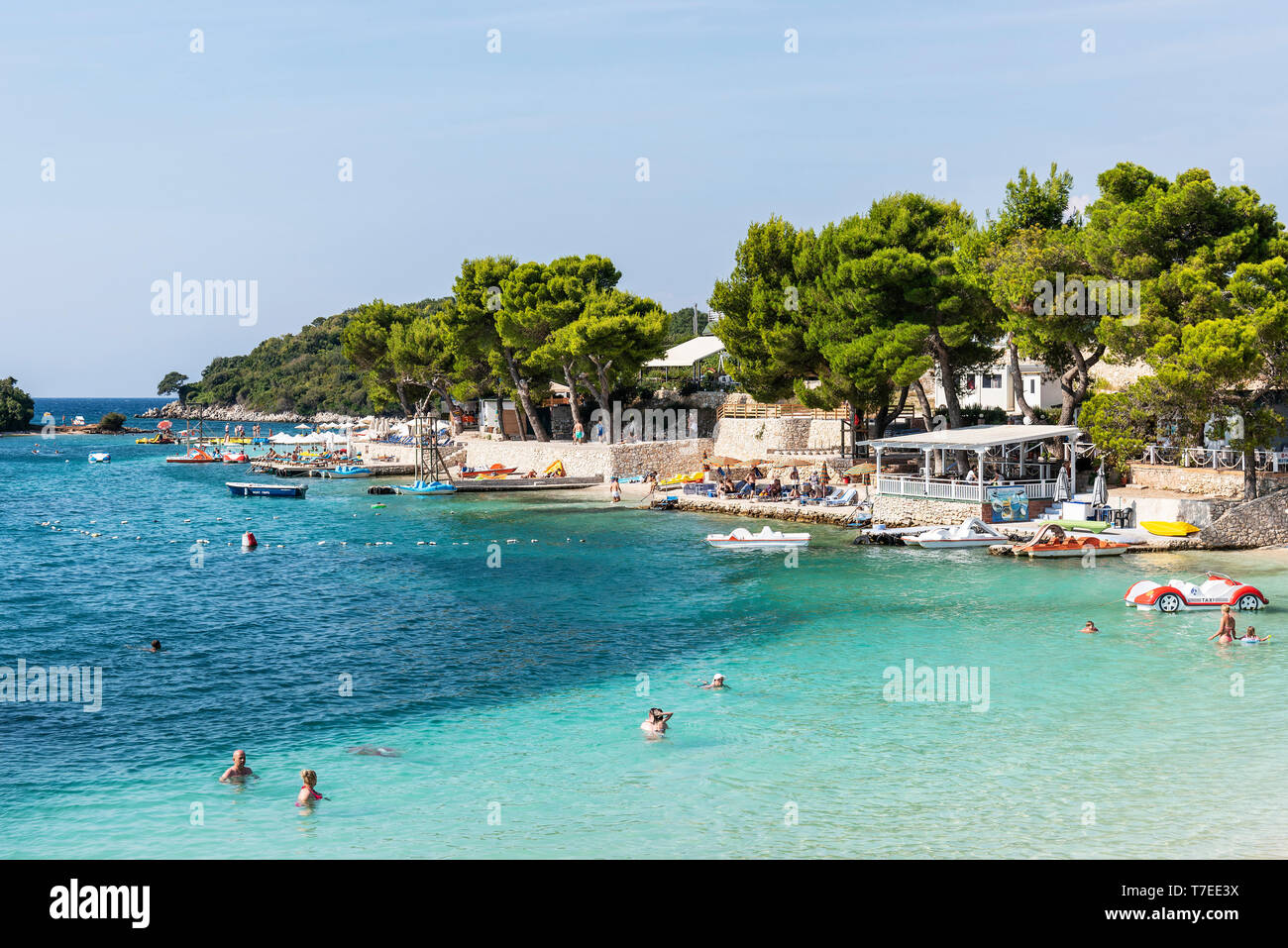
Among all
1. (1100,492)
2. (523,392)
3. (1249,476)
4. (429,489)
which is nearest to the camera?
(1249,476)

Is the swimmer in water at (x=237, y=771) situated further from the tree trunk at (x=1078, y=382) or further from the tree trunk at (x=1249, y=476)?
the tree trunk at (x=1078, y=382)

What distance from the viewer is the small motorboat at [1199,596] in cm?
2808

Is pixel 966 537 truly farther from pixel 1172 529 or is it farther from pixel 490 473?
pixel 490 473

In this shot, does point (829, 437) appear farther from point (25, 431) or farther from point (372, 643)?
point (25, 431)

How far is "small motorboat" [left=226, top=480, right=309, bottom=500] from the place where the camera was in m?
68.0

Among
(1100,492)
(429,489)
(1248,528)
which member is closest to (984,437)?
(1100,492)

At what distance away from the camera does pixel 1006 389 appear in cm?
6538

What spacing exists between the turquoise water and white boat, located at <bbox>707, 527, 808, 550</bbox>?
4.62 ft

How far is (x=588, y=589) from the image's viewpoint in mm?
34469

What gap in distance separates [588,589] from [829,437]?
107ft

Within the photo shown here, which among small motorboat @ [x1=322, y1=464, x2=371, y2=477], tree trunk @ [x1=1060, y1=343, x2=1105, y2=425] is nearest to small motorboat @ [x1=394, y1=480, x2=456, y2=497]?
small motorboat @ [x1=322, y1=464, x2=371, y2=477]

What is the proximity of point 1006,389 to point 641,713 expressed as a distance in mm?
51644

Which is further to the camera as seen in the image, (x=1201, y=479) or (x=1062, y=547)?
(x=1201, y=479)
